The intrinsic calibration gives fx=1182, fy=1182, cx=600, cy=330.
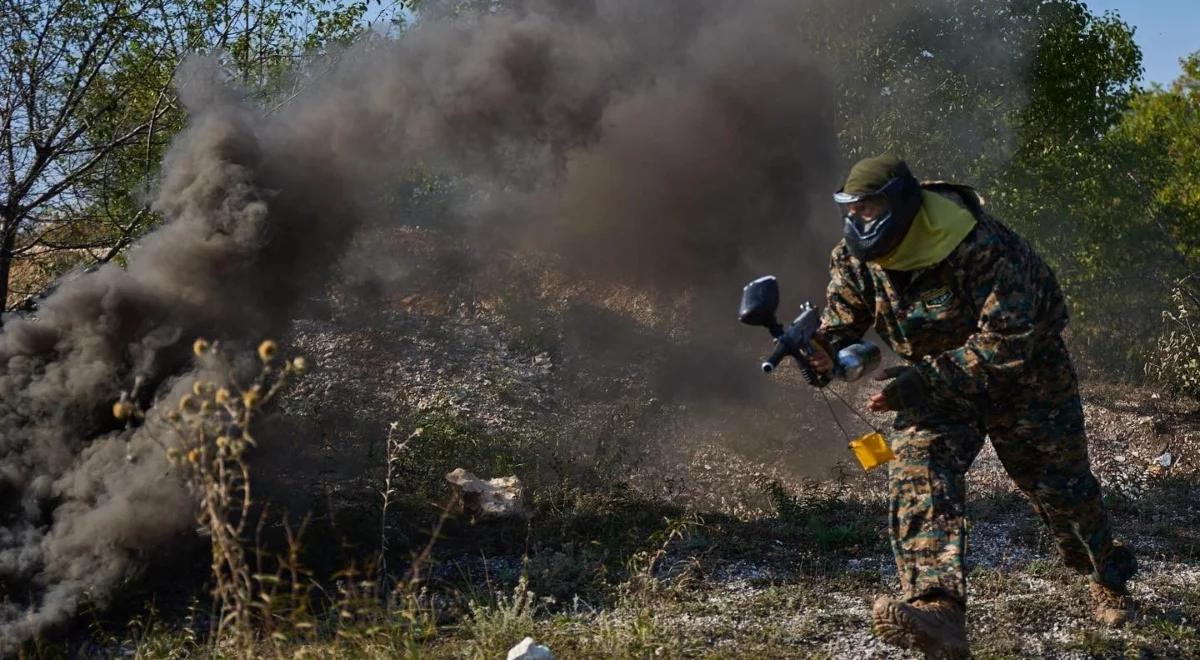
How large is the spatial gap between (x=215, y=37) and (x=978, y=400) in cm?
602

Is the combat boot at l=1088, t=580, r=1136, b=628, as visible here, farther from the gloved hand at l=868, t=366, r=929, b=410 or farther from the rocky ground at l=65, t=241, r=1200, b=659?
the gloved hand at l=868, t=366, r=929, b=410

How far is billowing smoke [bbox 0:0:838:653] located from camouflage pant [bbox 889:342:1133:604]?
2.71 meters

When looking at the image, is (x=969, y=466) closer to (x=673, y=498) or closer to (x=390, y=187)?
(x=673, y=498)

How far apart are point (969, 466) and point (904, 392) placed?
1.90ft

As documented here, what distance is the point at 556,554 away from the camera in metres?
6.13

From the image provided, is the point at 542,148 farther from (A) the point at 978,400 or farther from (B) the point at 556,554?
(A) the point at 978,400

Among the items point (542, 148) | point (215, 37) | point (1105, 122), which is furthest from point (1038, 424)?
point (1105, 122)

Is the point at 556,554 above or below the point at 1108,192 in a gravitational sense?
below

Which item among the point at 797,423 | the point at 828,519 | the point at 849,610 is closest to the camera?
the point at 849,610

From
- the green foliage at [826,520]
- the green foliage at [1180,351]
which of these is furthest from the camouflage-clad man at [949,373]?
the green foliage at [1180,351]

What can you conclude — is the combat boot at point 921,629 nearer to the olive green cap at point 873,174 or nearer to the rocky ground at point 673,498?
→ the rocky ground at point 673,498

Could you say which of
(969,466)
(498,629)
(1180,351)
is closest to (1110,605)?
(969,466)

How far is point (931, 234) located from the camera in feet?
14.7

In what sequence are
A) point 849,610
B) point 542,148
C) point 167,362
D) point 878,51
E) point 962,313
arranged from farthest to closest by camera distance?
point 878,51
point 542,148
point 167,362
point 849,610
point 962,313
